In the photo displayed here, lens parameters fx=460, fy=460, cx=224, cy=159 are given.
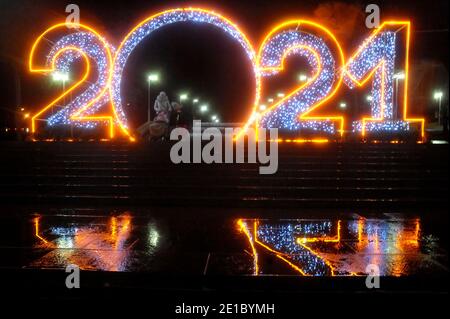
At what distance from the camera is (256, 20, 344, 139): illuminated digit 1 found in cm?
1574

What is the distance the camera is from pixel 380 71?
16.8 metres

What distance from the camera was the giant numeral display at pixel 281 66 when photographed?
52.2ft

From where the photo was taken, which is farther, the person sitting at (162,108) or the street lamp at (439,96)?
the street lamp at (439,96)

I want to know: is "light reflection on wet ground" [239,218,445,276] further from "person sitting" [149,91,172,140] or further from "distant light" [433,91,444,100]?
"distant light" [433,91,444,100]

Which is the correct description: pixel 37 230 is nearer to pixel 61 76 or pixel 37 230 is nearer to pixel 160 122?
pixel 160 122

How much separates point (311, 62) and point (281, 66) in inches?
43.8

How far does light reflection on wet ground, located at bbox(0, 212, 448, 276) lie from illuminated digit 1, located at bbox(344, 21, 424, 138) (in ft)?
25.1

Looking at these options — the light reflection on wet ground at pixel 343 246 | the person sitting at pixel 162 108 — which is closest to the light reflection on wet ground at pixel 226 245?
the light reflection on wet ground at pixel 343 246

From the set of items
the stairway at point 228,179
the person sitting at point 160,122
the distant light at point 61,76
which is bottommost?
the stairway at point 228,179

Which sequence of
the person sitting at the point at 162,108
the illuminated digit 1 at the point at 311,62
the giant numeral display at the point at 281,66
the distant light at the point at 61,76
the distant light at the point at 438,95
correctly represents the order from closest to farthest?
the illuminated digit 1 at the point at 311,62 < the giant numeral display at the point at 281,66 < the distant light at the point at 61,76 < the person sitting at the point at 162,108 < the distant light at the point at 438,95

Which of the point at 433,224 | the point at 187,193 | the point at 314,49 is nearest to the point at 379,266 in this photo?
the point at 433,224

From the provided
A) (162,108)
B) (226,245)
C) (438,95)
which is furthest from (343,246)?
(438,95)

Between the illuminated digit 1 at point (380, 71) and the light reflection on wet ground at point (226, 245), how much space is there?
765cm

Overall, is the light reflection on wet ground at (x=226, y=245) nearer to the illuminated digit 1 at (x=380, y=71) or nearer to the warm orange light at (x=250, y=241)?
the warm orange light at (x=250, y=241)
